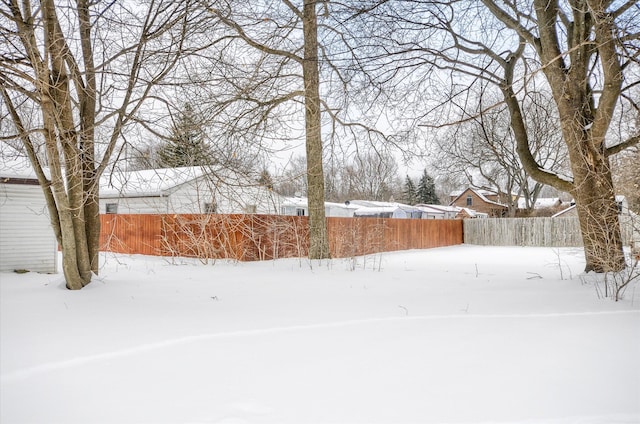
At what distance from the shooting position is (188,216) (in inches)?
474

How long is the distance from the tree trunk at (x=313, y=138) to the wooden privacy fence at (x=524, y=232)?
1387 cm

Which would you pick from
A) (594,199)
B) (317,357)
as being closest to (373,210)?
(594,199)

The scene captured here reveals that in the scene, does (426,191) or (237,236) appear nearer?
(237,236)

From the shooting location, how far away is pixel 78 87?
18.6 feet

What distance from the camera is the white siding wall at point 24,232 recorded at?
8.91 m

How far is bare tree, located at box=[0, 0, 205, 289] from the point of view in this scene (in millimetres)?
4930

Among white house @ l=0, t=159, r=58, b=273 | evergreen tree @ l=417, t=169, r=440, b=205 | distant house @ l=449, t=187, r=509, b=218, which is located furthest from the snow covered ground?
evergreen tree @ l=417, t=169, r=440, b=205

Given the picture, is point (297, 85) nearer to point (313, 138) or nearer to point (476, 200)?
point (313, 138)

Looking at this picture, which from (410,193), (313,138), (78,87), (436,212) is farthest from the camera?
(410,193)

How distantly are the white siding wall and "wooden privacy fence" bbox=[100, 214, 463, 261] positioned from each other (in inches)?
102

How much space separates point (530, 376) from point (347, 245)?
1053cm

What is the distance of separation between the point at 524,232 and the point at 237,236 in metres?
15.2

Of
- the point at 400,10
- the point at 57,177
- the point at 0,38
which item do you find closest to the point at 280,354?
the point at 57,177

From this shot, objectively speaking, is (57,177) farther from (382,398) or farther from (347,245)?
(347,245)
